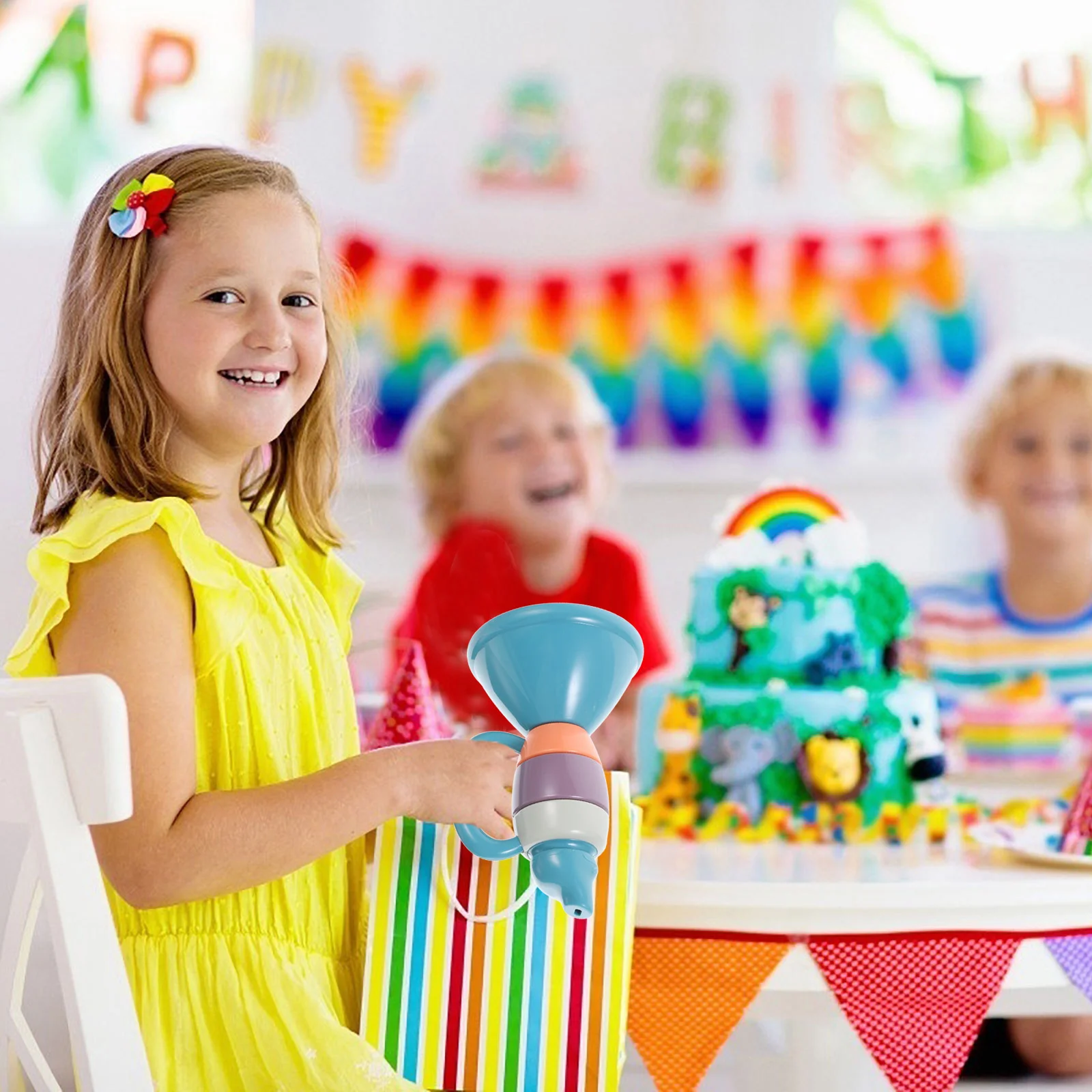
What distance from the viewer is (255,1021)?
91 cm

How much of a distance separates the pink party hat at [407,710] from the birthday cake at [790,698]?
28cm

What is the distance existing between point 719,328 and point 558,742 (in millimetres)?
2450

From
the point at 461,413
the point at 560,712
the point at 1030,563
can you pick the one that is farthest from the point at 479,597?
the point at 560,712

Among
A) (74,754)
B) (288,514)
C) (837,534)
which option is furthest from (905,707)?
(74,754)

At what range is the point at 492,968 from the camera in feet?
3.14

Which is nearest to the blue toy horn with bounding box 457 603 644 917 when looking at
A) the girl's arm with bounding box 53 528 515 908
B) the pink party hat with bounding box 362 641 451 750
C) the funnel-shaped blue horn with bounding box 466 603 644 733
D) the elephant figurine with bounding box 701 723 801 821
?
the funnel-shaped blue horn with bounding box 466 603 644 733

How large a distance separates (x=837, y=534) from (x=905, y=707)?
0.18m

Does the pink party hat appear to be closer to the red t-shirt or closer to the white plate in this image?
the white plate

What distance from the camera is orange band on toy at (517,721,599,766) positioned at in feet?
2.47

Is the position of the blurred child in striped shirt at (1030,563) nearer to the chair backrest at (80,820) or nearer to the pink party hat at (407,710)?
the pink party hat at (407,710)

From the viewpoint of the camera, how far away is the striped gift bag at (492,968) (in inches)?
37.1

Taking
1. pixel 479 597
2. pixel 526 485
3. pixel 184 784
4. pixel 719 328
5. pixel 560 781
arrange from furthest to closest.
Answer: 1. pixel 719 328
2. pixel 526 485
3. pixel 479 597
4. pixel 184 784
5. pixel 560 781

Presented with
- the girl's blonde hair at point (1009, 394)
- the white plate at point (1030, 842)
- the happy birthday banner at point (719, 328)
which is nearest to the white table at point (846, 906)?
the white plate at point (1030, 842)

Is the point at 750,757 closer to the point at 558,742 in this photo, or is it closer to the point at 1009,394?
the point at 558,742
